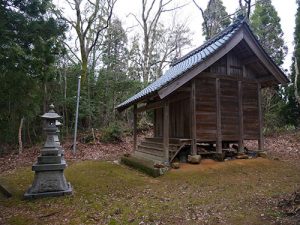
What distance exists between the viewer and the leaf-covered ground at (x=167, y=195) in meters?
5.22

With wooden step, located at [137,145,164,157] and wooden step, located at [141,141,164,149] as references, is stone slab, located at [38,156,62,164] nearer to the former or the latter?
wooden step, located at [137,145,164,157]

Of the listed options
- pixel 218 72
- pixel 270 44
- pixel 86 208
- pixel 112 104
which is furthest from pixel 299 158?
pixel 270 44

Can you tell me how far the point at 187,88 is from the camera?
10070 millimetres

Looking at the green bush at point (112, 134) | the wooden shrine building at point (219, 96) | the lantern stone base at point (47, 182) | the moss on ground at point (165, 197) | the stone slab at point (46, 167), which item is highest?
the wooden shrine building at point (219, 96)

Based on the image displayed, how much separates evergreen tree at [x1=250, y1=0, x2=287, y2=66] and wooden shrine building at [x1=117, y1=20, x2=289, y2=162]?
14514 millimetres

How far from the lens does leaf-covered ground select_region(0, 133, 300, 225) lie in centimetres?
522

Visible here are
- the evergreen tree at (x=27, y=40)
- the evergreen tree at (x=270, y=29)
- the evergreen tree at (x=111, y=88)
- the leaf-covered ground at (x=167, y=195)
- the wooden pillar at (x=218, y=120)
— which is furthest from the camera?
the evergreen tree at (x=270, y=29)

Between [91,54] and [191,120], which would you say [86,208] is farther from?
[91,54]

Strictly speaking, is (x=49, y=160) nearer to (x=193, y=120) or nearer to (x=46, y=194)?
(x=46, y=194)

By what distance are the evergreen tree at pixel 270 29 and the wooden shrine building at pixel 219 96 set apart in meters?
14.5

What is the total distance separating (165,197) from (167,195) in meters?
0.19

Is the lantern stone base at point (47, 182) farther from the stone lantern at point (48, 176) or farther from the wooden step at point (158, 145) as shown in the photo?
the wooden step at point (158, 145)

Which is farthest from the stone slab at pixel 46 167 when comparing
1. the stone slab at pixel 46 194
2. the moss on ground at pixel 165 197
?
the moss on ground at pixel 165 197

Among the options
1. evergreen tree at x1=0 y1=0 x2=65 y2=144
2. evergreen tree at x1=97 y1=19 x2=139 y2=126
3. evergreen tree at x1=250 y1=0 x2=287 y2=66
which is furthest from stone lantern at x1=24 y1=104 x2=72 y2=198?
evergreen tree at x1=250 y1=0 x2=287 y2=66
